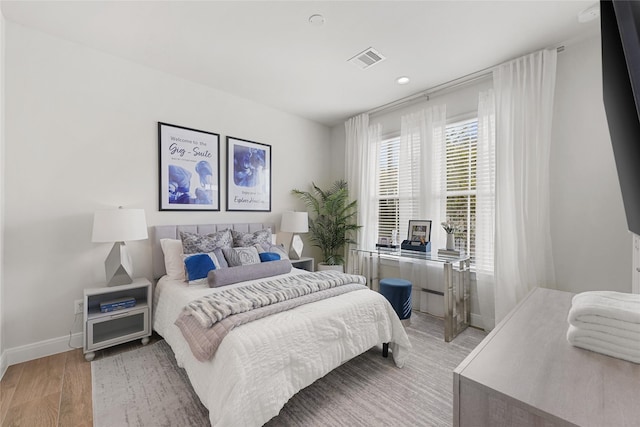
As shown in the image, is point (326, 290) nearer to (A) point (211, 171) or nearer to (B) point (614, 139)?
(B) point (614, 139)

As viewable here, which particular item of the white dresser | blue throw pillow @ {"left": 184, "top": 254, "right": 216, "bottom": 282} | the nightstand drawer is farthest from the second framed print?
the white dresser

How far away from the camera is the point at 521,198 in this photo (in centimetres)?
254

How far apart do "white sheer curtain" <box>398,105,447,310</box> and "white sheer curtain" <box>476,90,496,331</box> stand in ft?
1.36

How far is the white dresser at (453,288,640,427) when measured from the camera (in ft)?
2.07

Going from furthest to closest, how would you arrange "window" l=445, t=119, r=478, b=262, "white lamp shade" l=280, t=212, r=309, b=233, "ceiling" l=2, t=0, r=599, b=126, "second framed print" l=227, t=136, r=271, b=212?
1. "white lamp shade" l=280, t=212, r=309, b=233
2. "second framed print" l=227, t=136, r=271, b=212
3. "window" l=445, t=119, r=478, b=262
4. "ceiling" l=2, t=0, r=599, b=126

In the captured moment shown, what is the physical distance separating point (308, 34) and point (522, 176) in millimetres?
2346

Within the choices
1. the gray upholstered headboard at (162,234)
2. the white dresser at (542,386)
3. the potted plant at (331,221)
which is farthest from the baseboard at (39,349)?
the white dresser at (542,386)

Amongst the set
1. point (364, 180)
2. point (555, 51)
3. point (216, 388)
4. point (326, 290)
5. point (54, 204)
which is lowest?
point (216, 388)

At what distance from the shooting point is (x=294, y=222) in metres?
3.64

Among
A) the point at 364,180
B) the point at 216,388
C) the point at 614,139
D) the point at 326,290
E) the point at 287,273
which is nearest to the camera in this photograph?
the point at 614,139

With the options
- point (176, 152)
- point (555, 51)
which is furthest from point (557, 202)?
point (176, 152)

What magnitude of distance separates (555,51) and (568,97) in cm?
43

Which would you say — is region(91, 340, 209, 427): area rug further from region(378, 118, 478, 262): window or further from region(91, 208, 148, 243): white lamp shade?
region(378, 118, 478, 262): window

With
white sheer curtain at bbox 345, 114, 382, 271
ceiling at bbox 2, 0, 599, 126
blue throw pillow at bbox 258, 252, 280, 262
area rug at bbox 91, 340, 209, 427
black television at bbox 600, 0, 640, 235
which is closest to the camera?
black television at bbox 600, 0, 640, 235
